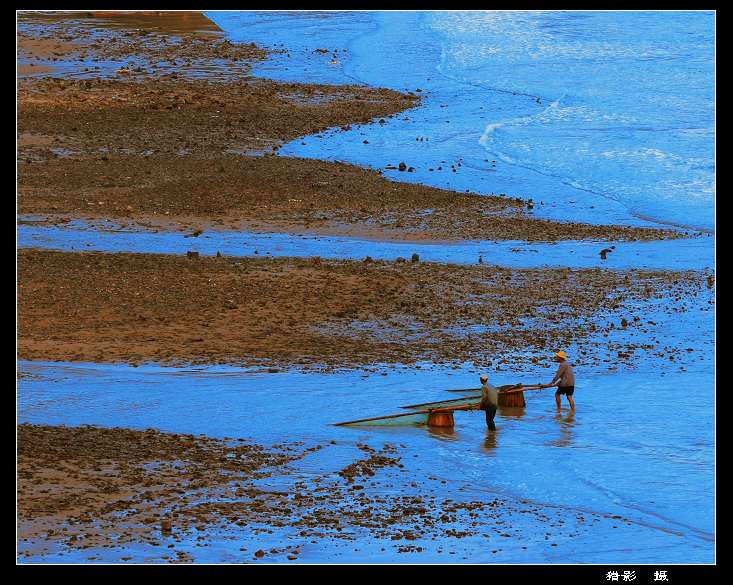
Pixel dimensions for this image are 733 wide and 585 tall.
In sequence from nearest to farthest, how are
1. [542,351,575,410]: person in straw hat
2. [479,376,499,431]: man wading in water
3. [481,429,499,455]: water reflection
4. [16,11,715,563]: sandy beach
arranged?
[16,11,715,563]: sandy beach
[481,429,499,455]: water reflection
[479,376,499,431]: man wading in water
[542,351,575,410]: person in straw hat

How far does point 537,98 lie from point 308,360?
26133 mm

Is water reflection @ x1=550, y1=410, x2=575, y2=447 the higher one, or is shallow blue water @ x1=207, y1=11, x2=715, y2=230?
shallow blue water @ x1=207, y1=11, x2=715, y2=230

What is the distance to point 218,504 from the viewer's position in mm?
12398

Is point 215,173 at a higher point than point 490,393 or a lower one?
higher

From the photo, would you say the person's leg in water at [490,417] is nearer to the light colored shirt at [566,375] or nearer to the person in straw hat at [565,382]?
the person in straw hat at [565,382]

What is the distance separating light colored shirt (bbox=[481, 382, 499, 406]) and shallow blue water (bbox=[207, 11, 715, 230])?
40.4 ft

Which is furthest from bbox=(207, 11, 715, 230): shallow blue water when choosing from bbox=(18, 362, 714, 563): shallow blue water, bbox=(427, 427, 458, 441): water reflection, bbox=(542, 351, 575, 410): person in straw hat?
bbox=(427, 427, 458, 441): water reflection

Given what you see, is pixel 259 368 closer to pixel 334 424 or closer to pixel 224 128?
pixel 334 424

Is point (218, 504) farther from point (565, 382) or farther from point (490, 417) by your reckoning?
point (565, 382)

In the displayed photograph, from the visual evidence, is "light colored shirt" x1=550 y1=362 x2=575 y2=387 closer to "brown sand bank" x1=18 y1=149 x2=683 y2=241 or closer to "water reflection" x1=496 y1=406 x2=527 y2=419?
"water reflection" x1=496 y1=406 x2=527 y2=419

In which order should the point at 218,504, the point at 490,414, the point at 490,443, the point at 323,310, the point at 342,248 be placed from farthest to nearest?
1. the point at 342,248
2. the point at 323,310
3. the point at 490,414
4. the point at 490,443
5. the point at 218,504

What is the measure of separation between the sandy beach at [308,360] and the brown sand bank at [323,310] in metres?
0.05

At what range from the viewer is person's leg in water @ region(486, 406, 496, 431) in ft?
50.3

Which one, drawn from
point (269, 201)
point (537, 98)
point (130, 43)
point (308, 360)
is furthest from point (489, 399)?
point (130, 43)
